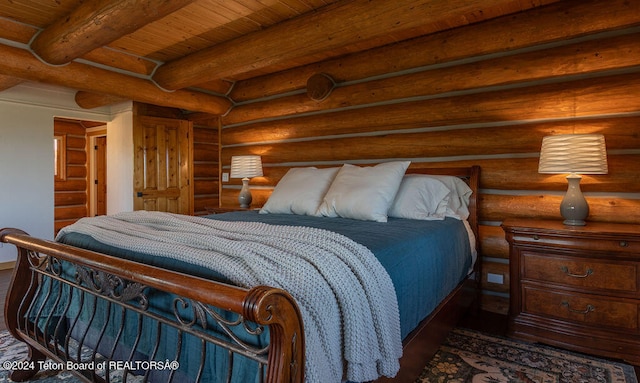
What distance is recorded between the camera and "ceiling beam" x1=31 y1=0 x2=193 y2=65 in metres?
2.20

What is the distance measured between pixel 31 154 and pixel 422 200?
16.5 ft

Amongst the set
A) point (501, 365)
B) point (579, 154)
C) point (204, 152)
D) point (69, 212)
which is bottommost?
point (501, 365)

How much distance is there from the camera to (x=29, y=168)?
4.83 m

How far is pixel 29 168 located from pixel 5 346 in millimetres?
3321

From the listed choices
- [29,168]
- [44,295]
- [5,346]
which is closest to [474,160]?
[44,295]

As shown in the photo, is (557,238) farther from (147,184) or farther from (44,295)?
(147,184)

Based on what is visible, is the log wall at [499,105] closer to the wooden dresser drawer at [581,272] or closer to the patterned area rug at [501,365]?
the wooden dresser drawer at [581,272]

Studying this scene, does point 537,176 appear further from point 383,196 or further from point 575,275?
point 383,196

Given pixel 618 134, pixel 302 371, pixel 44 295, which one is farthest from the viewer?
pixel 618 134

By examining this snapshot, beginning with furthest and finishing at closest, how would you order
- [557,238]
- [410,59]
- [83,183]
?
[83,183]
[410,59]
[557,238]

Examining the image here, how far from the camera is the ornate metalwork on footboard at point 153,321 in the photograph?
3.07ft

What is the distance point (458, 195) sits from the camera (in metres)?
2.91

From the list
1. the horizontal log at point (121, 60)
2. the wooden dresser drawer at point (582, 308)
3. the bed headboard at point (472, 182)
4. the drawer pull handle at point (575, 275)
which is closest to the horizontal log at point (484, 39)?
the bed headboard at point (472, 182)

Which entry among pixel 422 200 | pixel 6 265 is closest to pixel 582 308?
pixel 422 200
